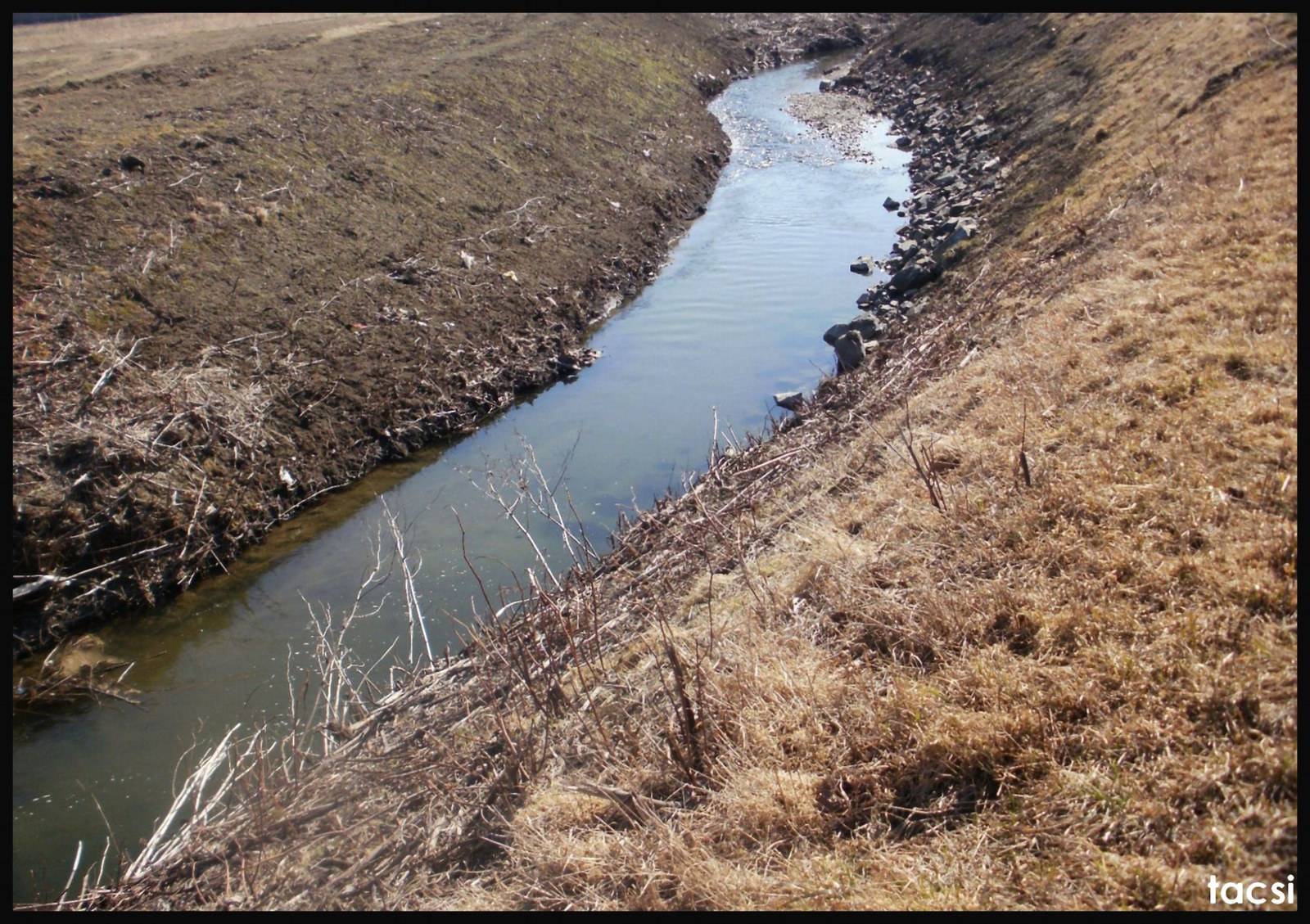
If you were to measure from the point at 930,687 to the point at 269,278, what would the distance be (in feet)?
37.2

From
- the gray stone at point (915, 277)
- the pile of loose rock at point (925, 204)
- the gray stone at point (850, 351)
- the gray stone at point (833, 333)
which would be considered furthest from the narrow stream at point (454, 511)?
the gray stone at point (915, 277)

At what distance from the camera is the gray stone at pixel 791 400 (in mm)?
11266

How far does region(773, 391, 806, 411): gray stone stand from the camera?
444 inches

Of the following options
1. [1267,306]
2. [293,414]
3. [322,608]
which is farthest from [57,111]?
[1267,306]

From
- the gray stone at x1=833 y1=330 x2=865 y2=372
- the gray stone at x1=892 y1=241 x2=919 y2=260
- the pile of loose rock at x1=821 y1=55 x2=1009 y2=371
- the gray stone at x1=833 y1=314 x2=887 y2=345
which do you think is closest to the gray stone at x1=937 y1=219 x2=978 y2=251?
the pile of loose rock at x1=821 y1=55 x2=1009 y2=371

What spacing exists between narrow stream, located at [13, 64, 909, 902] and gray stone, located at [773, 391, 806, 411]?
329mm

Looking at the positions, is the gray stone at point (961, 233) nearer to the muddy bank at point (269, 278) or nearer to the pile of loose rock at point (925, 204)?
the pile of loose rock at point (925, 204)

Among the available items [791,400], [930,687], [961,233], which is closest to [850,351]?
[791,400]

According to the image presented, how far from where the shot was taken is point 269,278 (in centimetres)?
1247

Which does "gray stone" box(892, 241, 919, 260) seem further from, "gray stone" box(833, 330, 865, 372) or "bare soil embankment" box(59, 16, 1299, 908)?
"bare soil embankment" box(59, 16, 1299, 908)

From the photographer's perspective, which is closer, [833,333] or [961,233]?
[833,333]

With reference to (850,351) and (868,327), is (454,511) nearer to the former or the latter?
(850,351)

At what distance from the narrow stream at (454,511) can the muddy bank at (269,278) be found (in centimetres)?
58

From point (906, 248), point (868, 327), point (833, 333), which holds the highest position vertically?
point (906, 248)
